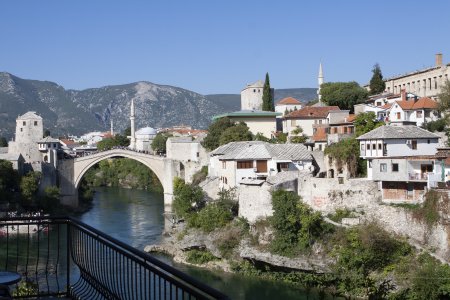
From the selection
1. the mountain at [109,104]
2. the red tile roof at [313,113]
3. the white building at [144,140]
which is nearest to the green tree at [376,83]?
the red tile roof at [313,113]

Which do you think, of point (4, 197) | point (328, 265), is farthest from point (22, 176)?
point (328, 265)

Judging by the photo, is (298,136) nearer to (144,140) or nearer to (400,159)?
(400,159)

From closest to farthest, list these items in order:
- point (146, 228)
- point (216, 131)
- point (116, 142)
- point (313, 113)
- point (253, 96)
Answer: point (146, 228) < point (313, 113) < point (216, 131) < point (253, 96) < point (116, 142)

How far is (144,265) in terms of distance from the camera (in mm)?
4492

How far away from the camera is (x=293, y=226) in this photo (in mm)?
24578

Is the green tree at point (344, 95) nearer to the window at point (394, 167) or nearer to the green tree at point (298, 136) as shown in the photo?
the green tree at point (298, 136)

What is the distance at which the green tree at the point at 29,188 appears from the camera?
39.4 meters

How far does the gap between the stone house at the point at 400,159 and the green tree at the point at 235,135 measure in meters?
14.7

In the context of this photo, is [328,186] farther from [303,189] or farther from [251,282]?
[251,282]

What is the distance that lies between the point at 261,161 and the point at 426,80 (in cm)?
1628

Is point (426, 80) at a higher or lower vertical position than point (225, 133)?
higher

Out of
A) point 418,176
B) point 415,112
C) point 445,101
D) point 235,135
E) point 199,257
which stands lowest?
point 199,257

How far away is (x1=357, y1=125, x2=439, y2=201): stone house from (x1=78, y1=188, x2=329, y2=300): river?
5828 millimetres

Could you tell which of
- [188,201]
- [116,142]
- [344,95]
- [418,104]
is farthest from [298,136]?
[116,142]
